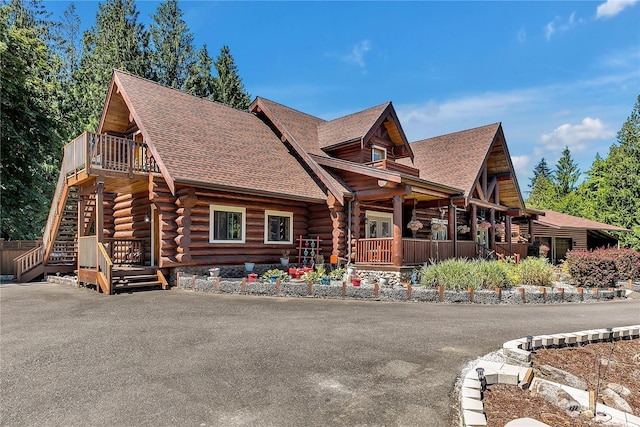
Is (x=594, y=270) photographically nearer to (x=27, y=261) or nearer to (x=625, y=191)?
(x=625, y=191)

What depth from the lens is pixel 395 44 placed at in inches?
577

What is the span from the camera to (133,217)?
15562mm

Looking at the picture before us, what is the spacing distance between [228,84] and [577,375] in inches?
1323

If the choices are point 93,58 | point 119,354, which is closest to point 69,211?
point 119,354

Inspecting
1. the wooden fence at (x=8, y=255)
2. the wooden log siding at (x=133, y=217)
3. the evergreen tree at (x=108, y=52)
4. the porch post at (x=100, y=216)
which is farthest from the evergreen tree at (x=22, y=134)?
the porch post at (x=100, y=216)

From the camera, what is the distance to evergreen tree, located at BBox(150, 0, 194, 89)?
111 ft

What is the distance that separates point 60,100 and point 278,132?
65.1 ft

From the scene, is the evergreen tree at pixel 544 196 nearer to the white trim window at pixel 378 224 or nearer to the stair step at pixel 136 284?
the white trim window at pixel 378 224

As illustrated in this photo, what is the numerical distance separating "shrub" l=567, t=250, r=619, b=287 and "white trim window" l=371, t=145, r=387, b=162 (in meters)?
9.60

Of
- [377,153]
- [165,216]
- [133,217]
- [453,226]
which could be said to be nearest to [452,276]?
[453,226]

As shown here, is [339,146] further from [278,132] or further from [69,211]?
[69,211]

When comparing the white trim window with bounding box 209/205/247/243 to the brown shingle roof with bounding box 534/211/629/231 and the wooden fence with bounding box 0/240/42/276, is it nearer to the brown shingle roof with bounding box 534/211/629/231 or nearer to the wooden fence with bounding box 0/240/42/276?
the wooden fence with bounding box 0/240/42/276

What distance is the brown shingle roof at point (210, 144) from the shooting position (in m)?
13.0

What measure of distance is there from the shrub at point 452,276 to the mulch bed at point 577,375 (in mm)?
4498
